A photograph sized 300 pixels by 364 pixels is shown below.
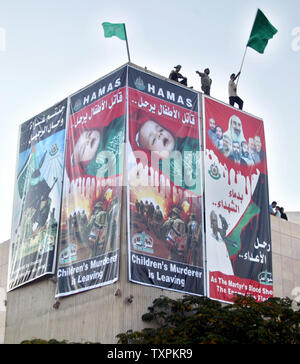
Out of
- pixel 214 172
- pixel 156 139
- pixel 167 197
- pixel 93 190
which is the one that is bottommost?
pixel 167 197

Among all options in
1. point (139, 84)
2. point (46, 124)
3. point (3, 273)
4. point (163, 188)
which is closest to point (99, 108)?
point (139, 84)

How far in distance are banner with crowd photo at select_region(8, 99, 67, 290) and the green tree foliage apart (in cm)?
455

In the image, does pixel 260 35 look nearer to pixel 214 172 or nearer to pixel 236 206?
pixel 214 172

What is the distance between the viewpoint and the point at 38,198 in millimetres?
28531

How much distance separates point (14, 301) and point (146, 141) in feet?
24.2

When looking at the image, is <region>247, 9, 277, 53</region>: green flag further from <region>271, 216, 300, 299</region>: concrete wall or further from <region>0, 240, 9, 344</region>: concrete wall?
<region>0, 240, 9, 344</region>: concrete wall

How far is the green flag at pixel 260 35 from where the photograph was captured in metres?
30.3

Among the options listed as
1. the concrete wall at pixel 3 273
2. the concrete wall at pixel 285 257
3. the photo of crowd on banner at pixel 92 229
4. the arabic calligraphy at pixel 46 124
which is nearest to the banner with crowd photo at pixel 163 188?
the photo of crowd on banner at pixel 92 229

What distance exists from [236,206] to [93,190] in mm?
5244
